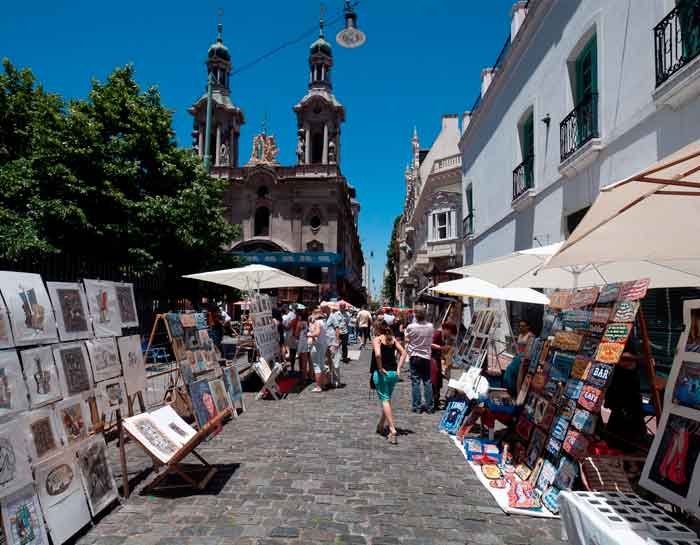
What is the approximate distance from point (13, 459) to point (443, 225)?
23620mm

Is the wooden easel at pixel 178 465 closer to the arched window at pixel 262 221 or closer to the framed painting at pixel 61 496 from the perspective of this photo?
the framed painting at pixel 61 496

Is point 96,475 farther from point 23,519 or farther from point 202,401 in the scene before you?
point 202,401

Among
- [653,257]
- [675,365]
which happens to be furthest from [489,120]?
[675,365]

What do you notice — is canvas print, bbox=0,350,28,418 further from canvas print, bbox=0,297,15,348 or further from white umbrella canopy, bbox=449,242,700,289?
white umbrella canopy, bbox=449,242,700,289

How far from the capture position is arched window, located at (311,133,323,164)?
43625mm

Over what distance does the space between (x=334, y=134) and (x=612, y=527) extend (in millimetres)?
43931

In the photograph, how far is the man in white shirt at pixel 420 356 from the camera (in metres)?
7.51

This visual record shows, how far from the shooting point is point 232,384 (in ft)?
25.4

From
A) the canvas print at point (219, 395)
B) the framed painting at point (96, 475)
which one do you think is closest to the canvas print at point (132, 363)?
the framed painting at point (96, 475)

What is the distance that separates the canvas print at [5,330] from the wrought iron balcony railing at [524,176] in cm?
1212

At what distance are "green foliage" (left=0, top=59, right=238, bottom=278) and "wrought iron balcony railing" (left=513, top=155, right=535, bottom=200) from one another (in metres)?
11.3

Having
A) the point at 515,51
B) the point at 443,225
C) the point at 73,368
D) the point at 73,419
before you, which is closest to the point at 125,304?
the point at 73,368

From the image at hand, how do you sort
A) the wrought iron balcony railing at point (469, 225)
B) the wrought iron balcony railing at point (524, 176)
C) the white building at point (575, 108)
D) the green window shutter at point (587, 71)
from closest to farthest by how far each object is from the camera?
1. the white building at point (575, 108)
2. the green window shutter at point (587, 71)
3. the wrought iron balcony railing at point (524, 176)
4. the wrought iron balcony railing at point (469, 225)

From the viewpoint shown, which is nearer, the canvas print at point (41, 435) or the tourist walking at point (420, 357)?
the canvas print at point (41, 435)
